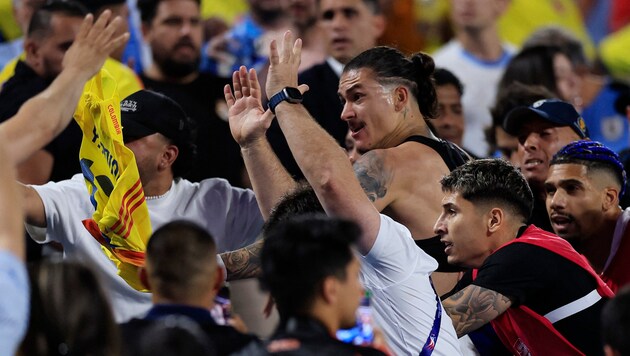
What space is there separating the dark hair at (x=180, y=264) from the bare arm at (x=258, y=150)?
1449 millimetres

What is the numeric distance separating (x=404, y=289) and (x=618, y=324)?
975 millimetres

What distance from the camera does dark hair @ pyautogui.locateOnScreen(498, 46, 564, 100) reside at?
8031mm

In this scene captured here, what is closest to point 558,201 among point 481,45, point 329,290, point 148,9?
point 329,290

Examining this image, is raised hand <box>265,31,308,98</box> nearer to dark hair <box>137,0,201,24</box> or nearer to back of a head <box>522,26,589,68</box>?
dark hair <box>137,0,201,24</box>

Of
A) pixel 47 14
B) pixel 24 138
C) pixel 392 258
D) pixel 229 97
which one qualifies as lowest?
pixel 392 258

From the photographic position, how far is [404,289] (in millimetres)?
4301

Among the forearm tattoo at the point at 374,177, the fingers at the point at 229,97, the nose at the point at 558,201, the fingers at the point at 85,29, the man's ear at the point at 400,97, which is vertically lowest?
the nose at the point at 558,201

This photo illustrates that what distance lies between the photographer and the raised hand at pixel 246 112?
5262mm

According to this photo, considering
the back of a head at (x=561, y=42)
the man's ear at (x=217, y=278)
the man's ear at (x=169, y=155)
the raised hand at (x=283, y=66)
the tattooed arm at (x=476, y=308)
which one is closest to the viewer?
the man's ear at (x=217, y=278)

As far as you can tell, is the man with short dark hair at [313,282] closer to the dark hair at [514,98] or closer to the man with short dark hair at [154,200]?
the man with short dark hair at [154,200]

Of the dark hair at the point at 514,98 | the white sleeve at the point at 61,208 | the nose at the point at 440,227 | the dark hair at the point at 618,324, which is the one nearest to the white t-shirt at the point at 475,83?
the dark hair at the point at 514,98

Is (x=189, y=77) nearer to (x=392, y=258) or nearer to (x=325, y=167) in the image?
(x=325, y=167)

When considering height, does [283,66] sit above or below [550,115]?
above

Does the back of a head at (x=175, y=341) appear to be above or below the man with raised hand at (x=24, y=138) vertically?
below
